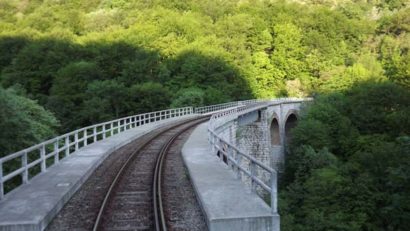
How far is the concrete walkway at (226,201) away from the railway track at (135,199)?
101 cm

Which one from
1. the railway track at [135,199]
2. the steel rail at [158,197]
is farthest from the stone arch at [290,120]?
the railway track at [135,199]

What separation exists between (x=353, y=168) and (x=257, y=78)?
69.6m

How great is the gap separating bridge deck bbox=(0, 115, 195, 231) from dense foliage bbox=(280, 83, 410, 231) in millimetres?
14281

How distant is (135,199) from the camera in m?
11.3

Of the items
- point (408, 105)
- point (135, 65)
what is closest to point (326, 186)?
point (408, 105)

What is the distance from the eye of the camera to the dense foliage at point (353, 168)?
26.0 m

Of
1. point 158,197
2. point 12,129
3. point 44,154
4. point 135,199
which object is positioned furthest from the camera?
point 12,129

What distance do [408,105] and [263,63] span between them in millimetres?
53415

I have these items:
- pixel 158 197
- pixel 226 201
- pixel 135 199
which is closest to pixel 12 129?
pixel 135 199

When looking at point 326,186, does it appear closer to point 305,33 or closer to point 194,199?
point 194,199

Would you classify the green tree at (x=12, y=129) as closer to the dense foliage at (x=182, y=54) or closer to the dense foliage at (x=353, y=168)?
the dense foliage at (x=353, y=168)

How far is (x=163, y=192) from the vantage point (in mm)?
11922

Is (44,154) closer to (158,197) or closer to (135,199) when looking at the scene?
(135,199)

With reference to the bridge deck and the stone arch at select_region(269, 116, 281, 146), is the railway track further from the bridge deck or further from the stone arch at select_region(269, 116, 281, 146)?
the stone arch at select_region(269, 116, 281, 146)
